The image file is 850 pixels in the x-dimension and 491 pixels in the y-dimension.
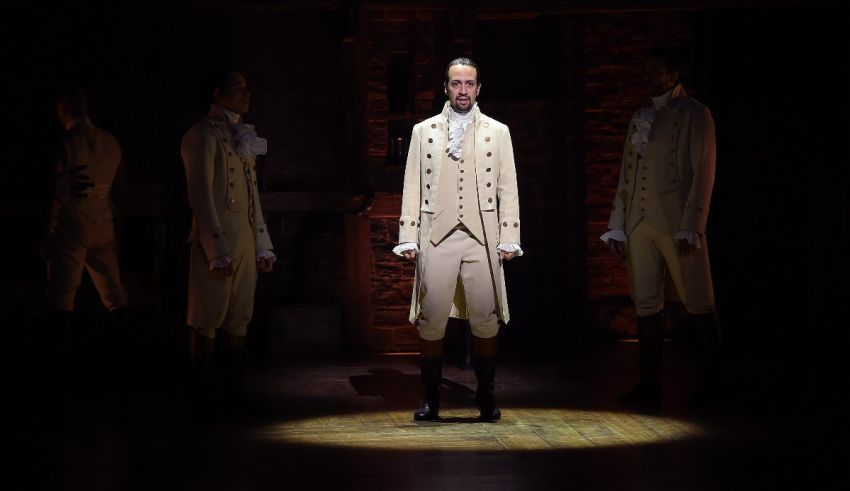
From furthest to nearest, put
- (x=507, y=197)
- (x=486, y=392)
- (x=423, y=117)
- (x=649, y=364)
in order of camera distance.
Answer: (x=423, y=117), (x=649, y=364), (x=507, y=197), (x=486, y=392)

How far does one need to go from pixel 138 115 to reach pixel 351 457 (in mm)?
6403

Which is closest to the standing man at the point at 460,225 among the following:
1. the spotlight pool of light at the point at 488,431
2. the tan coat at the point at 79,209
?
the spotlight pool of light at the point at 488,431

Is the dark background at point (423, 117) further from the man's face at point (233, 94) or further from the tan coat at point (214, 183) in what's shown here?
the tan coat at point (214, 183)

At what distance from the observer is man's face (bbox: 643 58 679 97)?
632 cm

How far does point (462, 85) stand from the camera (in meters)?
5.74

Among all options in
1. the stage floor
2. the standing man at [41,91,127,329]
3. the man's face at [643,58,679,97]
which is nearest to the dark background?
the standing man at [41,91,127,329]

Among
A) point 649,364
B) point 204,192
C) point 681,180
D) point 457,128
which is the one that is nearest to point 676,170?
point 681,180

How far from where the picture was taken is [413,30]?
903 centimetres

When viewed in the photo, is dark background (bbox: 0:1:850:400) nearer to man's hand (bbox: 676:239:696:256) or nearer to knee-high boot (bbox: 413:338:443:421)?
man's hand (bbox: 676:239:696:256)

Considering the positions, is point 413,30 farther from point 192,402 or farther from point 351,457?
point 351,457

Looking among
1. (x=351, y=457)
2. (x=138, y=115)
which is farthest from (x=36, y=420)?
(x=138, y=115)

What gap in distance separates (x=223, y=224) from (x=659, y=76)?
243 cm

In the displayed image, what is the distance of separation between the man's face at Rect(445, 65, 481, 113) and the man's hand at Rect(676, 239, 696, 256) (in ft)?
4.46

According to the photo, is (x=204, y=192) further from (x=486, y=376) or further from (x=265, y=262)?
(x=486, y=376)
